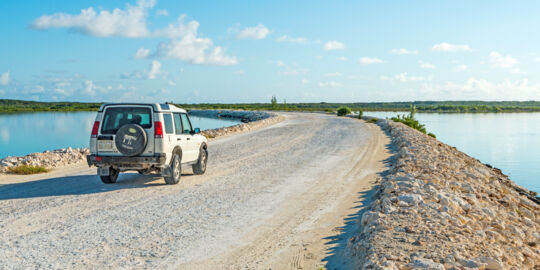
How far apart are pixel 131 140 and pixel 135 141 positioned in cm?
10

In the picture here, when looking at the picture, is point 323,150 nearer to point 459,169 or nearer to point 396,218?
point 459,169

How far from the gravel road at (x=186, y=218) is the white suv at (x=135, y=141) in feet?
1.94

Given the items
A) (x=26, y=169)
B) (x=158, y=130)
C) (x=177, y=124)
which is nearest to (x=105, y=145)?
(x=158, y=130)

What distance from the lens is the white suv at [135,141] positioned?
10.1 m

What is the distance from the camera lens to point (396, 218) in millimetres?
6996

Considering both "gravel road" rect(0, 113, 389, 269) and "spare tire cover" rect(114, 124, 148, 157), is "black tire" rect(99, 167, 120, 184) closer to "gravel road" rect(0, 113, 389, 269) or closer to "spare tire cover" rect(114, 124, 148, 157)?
"gravel road" rect(0, 113, 389, 269)

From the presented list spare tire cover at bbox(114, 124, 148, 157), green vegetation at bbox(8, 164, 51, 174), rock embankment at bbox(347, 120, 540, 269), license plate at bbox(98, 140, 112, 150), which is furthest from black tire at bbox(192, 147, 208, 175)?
rock embankment at bbox(347, 120, 540, 269)

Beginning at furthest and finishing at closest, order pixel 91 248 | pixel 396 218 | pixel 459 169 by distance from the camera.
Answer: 1. pixel 459 169
2. pixel 396 218
3. pixel 91 248

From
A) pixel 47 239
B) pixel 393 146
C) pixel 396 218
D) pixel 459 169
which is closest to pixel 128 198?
pixel 47 239

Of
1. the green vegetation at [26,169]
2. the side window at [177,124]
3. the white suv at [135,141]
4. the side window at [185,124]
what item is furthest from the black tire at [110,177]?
the green vegetation at [26,169]

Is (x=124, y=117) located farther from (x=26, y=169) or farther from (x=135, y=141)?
(x=26, y=169)

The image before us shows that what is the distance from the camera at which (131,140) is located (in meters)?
10.0

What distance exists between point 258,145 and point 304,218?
44.1ft

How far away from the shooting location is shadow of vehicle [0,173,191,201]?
9859mm
